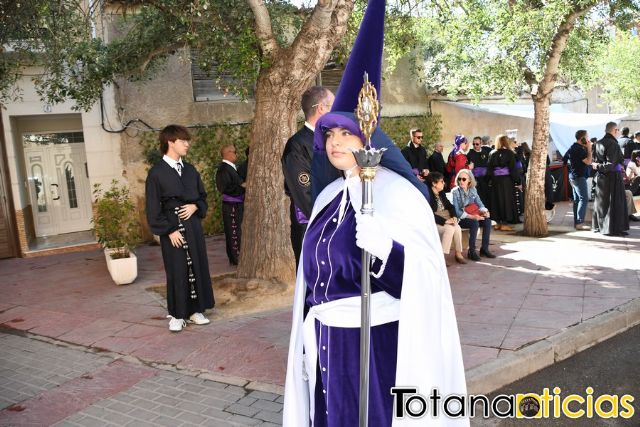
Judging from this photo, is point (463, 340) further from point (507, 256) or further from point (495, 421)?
point (507, 256)

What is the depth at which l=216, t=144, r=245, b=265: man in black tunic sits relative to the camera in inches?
356

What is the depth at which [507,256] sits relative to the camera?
9.10 meters

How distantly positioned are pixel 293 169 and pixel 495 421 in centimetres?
252

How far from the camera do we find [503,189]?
12.5m

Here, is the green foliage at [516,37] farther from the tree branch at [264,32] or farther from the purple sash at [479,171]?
the tree branch at [264,32]

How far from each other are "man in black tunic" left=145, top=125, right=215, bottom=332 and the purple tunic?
3.33 metres

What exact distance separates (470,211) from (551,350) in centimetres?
437

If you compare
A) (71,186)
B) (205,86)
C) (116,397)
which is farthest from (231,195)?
(71,186)

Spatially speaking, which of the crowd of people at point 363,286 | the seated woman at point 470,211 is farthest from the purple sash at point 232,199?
the crowd of people at point 363,286

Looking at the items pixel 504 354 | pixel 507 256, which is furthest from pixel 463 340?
pixel 507 256

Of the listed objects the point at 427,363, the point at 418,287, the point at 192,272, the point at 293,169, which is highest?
the point at 293,169

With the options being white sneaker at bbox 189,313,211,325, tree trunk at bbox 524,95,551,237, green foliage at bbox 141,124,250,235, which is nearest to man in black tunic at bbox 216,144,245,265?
white sneaker at bbox 189,313,211,325

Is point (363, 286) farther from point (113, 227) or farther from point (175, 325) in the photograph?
point (113, 227)

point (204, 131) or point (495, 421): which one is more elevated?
point (204, 131)
